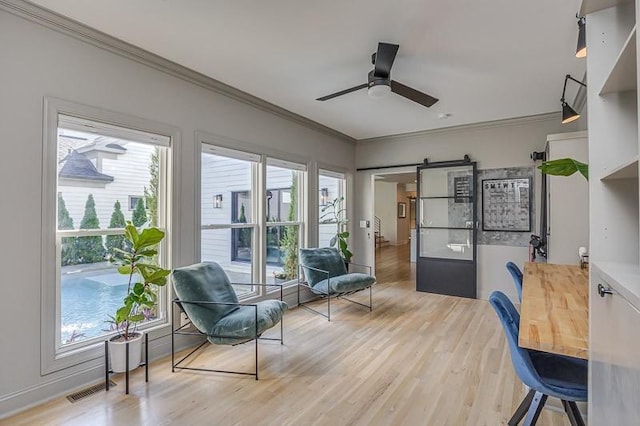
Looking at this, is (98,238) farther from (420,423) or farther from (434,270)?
(434,270)

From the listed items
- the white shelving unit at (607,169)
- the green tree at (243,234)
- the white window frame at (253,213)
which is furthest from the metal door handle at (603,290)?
the green tree at (243,234)

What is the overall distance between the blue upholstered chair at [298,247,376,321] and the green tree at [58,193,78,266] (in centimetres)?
262

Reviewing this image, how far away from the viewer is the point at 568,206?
3.49 meters

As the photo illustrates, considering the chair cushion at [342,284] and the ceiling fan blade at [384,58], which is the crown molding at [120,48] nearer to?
the ceiling fan blade at [384,58]

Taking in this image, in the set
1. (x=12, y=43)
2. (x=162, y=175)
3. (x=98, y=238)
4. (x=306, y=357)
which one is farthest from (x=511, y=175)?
→ (x=12, y=43)

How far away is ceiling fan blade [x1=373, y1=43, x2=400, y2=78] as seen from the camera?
2686 mm

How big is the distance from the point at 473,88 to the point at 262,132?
256 cm

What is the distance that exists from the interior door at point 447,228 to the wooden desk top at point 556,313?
2.43 m

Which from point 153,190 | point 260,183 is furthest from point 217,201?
point 153,190

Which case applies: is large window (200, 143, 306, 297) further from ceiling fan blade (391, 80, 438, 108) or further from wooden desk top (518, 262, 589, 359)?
wooden desk top (518, 262, 589, 359)

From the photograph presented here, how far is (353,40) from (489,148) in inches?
135

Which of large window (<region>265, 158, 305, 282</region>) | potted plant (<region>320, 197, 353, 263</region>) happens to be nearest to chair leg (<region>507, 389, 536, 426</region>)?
large window (<region>265, 158, 305, 282</region>)

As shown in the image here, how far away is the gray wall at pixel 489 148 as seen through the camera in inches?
191

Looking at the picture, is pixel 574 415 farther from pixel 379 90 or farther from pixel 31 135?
pixel 31 135
